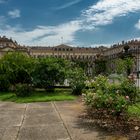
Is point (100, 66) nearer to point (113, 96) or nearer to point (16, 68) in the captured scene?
point (16, 68)

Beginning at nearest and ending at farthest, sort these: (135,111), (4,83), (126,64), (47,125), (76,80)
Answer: (47,125)
(135,111)
(126,64)
(76,80)
(4,83)

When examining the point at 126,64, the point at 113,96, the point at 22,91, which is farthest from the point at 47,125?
the point at 22,91

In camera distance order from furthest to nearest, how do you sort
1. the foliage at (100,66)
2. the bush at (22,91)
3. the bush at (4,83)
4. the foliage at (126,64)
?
the foliage at (100,66) < the bush at (4,83) < the bush at (22,91) < the foliage at (126,64)

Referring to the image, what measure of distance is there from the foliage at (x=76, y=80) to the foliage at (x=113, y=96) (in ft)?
20.2

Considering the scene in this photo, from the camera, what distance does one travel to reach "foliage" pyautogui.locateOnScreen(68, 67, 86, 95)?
17.1 m

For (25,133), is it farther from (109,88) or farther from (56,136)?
(109,88)

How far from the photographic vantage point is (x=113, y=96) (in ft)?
29.8

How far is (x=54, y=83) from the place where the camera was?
18.2m

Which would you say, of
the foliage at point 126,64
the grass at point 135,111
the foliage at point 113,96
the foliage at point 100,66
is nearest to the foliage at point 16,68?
the foliage at point 100,66

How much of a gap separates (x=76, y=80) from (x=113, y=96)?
8599 mm

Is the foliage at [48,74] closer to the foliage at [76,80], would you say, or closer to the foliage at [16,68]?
the foliage at [76,80]

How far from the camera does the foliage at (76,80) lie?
1712 cm

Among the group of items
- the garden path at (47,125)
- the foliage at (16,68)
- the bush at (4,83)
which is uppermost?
the foliage at (16,68)

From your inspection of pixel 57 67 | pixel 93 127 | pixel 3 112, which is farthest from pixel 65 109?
pixel 57 67
